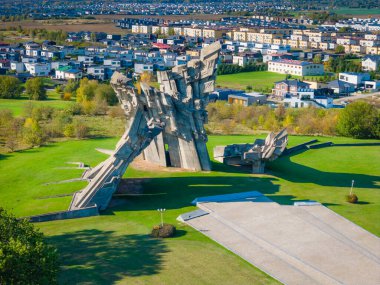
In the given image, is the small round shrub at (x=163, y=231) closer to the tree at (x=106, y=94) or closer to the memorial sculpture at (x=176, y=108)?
the memorial sculpture at (x=176, y=108)

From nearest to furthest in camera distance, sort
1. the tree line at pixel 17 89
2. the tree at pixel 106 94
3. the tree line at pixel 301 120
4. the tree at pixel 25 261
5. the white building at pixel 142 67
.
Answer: the tree at pixel 25 261
the tree line at pixel 301 120
the tree at pixel 106 94
the tree line at pixel 17 89
the white building at pixel 142 67

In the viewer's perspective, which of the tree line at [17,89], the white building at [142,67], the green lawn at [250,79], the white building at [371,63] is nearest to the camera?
the tree line at [17,89]

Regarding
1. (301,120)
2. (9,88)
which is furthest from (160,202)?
(9,88)

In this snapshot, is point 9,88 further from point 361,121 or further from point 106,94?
point 361,121

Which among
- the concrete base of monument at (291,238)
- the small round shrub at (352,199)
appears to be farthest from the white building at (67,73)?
the small round shrub at (352,199)

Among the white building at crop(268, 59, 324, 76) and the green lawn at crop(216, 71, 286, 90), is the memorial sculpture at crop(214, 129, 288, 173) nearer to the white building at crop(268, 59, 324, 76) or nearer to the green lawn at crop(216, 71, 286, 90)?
the green lawn at crop(216, 71, 286, 90)

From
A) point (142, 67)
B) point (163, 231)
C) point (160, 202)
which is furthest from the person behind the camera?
point (142, 67)

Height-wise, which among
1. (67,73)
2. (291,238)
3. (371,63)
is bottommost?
(291,238)
